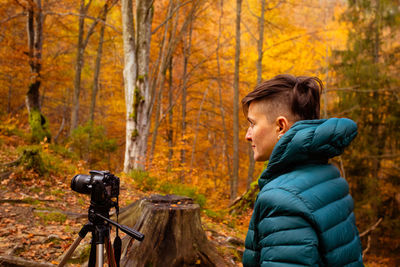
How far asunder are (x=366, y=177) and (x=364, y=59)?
4.97 m

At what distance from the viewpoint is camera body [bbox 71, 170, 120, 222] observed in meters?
2.15

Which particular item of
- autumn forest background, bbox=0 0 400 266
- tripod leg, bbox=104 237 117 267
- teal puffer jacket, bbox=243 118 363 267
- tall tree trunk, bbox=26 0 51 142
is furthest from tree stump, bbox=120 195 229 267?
tall tree trunk, bbox=26 0 51 142

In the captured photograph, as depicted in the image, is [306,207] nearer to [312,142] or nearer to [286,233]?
[286,233]

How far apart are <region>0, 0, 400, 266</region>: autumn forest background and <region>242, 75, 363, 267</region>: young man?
3.32 m

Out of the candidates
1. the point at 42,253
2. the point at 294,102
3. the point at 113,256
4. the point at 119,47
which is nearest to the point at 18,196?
the point at 42,253

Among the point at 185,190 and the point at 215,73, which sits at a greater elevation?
the point at 215,73

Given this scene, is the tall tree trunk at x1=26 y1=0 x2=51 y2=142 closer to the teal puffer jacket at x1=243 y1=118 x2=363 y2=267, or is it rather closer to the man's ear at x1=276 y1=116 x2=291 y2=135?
the man's ear at x1=276 y1=116 x2=291 y2=135

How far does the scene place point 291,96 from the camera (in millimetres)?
1559

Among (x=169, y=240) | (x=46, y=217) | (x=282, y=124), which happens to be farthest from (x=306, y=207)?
(x=46, y=217)

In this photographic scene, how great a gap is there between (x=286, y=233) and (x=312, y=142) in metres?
0.40

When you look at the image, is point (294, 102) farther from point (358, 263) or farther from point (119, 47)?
point (119, 47)

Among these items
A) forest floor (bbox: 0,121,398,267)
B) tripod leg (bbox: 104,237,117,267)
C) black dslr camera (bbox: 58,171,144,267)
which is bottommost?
forest floor (bbox: 0,121,398,267)

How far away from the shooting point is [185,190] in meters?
6.70

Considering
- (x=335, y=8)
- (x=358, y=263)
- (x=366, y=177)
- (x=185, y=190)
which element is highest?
(x=335, y=8)
